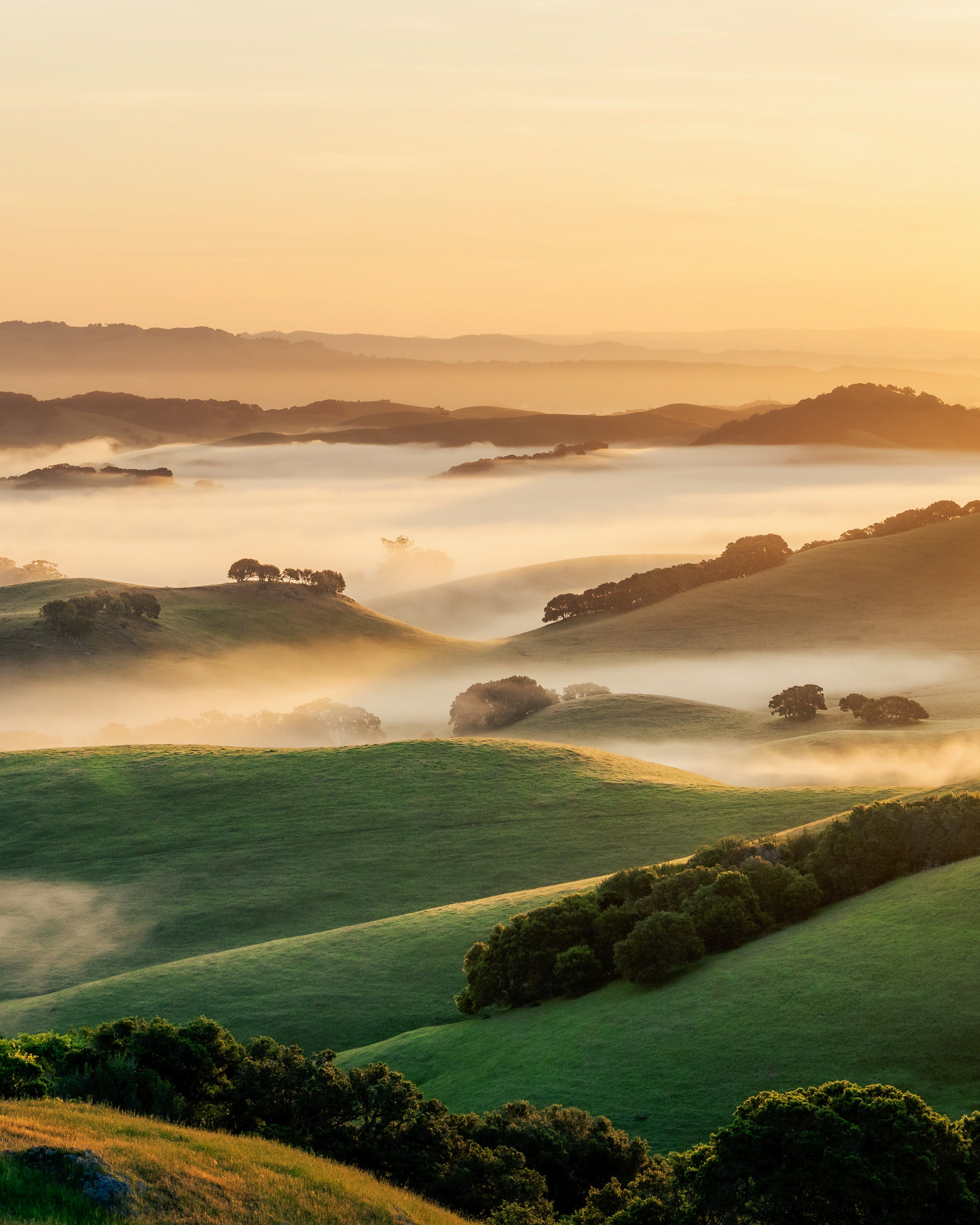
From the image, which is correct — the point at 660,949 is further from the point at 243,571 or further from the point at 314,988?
the point at 243,571

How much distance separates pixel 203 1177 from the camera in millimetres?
20719

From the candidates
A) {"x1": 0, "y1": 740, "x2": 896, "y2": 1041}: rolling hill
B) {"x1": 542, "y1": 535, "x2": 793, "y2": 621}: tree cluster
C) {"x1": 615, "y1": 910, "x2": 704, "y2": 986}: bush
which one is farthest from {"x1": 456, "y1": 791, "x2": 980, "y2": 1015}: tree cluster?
{"x1": 542, "y1": 535, "x2": 793, "y2": 621}: tree cluster

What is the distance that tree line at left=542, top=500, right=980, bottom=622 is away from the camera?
177m

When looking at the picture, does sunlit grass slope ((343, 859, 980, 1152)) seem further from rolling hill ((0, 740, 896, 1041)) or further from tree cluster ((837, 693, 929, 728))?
tree cluster ((837, 693, 929, 728))

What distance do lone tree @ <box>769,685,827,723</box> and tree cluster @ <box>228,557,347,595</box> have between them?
78.9 meters

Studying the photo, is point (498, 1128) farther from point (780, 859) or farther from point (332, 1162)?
point (780, 859)

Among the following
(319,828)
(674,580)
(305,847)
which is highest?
(674,580)

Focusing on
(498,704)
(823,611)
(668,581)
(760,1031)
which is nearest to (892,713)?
(498,704)

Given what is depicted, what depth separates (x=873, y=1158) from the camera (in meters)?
22.2

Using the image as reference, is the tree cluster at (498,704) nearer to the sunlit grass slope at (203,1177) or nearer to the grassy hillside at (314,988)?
the grassy hillside at (314,988)

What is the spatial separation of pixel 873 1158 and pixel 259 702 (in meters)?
125

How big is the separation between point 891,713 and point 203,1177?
286 ft

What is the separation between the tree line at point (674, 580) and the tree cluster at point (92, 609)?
185 feet

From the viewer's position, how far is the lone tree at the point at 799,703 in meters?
105
